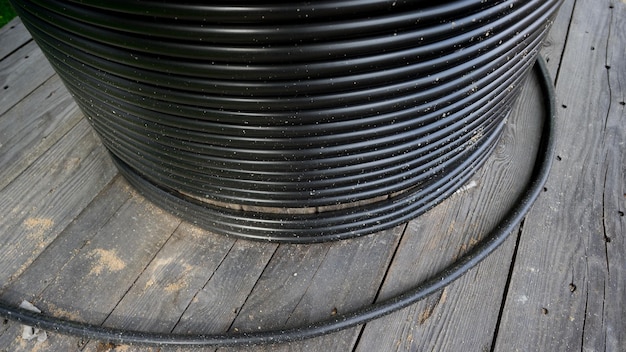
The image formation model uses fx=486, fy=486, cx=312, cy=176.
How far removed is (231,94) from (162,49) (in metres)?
0.16

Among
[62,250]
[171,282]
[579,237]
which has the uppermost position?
[62,250]

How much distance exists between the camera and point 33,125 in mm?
1825

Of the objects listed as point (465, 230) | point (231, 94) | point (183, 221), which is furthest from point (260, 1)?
point (465, 230)

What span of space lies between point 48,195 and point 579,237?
1689mm

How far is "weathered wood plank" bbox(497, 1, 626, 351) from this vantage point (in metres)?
1.28

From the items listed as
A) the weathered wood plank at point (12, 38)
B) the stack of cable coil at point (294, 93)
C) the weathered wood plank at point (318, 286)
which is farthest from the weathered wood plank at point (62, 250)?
the weathered wood plank at point (12, 38)

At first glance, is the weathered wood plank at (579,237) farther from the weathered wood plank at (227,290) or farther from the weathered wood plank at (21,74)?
the weathered wood plank at (21,74)

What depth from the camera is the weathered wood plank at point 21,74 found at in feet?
6.32

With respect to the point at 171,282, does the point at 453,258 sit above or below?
below

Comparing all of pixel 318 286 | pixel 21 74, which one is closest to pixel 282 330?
pixel 318 286

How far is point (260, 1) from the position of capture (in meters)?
0.84

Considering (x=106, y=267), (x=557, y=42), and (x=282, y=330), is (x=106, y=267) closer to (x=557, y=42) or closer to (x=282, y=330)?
(x=282, y=330)

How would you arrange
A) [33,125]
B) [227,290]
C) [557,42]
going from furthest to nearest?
[557,42] → [33,125] → [227,290]

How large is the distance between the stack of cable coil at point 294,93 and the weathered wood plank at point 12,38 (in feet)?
3.47
